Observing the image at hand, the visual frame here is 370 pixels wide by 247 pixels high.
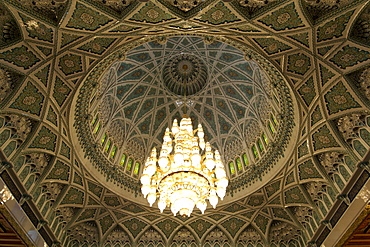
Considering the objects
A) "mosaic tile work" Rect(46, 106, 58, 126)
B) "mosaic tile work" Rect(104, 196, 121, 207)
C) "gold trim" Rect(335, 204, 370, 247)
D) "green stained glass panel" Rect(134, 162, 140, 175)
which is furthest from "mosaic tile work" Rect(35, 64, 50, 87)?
"gold trim" Rect(335, 204, 370, 247)

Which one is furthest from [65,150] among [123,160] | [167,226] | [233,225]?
[233,225]

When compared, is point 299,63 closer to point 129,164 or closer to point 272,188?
point 272,188

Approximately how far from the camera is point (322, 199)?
1169 cm

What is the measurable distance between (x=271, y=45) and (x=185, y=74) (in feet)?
26.1

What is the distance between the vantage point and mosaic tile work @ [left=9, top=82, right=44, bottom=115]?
8.98 metres

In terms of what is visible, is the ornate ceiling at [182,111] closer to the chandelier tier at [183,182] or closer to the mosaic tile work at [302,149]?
the mosaic tile work at [302,149]

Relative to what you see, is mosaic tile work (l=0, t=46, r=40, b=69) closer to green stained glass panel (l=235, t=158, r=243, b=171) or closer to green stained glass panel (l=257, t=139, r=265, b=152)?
green stained glass panel (l=257, t=139, r=265, b=152)

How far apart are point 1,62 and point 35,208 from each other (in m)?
5.51

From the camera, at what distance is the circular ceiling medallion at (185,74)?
1641cm

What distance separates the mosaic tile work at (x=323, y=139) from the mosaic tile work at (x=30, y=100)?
9.77m

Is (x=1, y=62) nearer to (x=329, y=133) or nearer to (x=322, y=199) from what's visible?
(x=329, y=133)

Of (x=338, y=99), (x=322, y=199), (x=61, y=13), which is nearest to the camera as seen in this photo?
(x=61, y=13)

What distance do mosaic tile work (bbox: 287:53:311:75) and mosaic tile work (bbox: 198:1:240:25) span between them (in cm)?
252

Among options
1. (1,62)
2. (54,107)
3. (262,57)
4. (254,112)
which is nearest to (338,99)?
(262,57)
